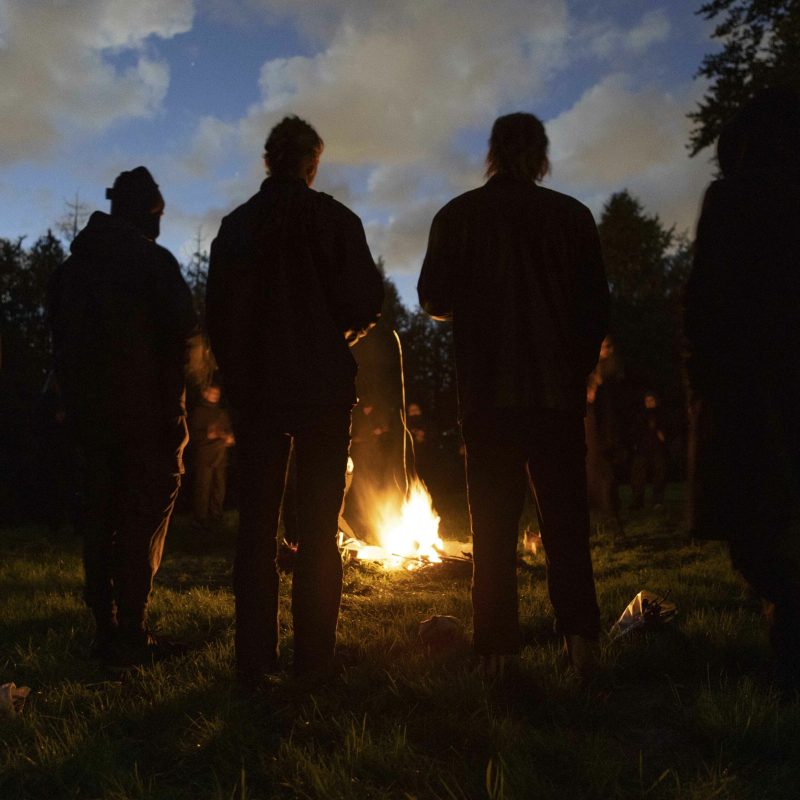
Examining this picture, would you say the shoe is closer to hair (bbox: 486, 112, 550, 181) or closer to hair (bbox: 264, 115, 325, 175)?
hair (bbox: 486, 112, 550, 181)

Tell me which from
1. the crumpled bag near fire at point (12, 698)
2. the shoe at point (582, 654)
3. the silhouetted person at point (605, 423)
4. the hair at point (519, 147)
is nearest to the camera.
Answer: the crumpled bag near fire at point (12, 698)

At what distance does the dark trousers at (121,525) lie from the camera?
3.69 meters

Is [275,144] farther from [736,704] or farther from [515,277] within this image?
[736,704]

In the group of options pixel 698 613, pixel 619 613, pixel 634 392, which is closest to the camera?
pixel 698 613

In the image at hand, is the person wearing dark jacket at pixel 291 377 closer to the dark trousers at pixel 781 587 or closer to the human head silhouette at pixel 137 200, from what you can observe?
the human head silhouette at pixel 137 200

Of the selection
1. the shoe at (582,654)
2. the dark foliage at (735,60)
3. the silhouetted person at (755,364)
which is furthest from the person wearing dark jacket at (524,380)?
the dark foliage at (735,60)

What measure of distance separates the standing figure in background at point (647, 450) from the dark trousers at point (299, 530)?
342 inches

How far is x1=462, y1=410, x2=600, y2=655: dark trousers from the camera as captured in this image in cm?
313

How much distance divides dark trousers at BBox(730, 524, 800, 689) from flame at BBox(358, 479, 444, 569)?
136 inches

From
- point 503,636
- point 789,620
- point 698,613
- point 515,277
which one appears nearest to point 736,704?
point 789,620

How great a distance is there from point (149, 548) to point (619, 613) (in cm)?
255

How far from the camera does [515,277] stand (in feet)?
10.4

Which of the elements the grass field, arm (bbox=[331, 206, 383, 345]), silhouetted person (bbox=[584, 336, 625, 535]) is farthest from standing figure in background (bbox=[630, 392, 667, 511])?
arm (bbox=[331, 206, 383, 345])

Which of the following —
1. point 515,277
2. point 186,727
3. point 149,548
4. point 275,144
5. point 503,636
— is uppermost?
point 275,144
